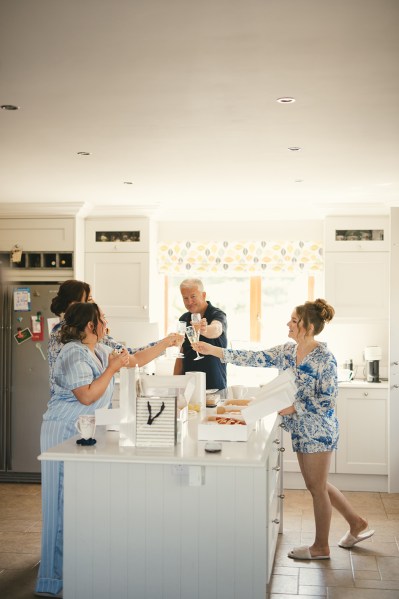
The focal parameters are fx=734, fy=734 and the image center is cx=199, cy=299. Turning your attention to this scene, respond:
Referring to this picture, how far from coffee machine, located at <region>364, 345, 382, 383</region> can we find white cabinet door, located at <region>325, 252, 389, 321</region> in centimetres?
29

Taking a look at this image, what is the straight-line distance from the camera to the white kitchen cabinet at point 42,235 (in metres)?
6.57

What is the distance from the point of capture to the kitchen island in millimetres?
3002

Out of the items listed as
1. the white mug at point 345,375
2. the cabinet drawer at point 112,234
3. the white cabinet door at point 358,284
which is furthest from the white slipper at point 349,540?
the cabinet drawer at point 112,234

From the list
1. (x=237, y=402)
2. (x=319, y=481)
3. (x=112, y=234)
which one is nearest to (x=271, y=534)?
(x=319, y=481)

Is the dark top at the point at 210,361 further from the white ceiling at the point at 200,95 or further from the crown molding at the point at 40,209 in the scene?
the crown molding at the point at 40,209

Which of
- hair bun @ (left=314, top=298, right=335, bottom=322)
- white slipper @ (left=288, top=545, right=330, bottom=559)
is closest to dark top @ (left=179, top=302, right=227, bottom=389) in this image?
hair bun @ (left=314, top=298, right=335, bottom=322)

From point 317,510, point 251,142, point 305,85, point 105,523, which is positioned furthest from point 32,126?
point 317,510

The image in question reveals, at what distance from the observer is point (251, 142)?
13.2 ft

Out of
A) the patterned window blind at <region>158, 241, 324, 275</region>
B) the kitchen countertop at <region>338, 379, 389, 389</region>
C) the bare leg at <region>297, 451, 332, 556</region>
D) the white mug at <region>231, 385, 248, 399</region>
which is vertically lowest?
the bare leg at <region>297, 451, 332, 556</region>

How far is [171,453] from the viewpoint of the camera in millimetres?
3072

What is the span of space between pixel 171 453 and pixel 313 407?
1326 mm

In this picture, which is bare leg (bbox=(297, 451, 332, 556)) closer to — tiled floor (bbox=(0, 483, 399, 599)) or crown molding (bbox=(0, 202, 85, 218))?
tiled floor (bbox=(0, 483, 399, 599))

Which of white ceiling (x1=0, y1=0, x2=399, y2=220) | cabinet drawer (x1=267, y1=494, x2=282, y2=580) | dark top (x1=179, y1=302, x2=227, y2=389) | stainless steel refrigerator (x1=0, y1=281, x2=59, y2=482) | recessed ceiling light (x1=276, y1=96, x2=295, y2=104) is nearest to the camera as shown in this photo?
white ceiling (x1=0, y1=0, x2=399, y2=220)

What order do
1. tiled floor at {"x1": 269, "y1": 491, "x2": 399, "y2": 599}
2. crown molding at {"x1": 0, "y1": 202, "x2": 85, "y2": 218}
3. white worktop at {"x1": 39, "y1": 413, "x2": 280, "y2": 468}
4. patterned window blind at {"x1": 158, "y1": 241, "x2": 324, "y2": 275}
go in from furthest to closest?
patterned window blind at {"x1": 158, "y1": 241, "x2": 324, "y2": 275}, crown molding at {"x1": 0, "y1": 202, "x2": 85, "y2": 218}, tiled floor at {"x1": 269, "y1": 491, "x2": 399, "y2": 599}, white worktop at {"x1": 39, "y1": 413, "x2": 280, "y2": 468}
